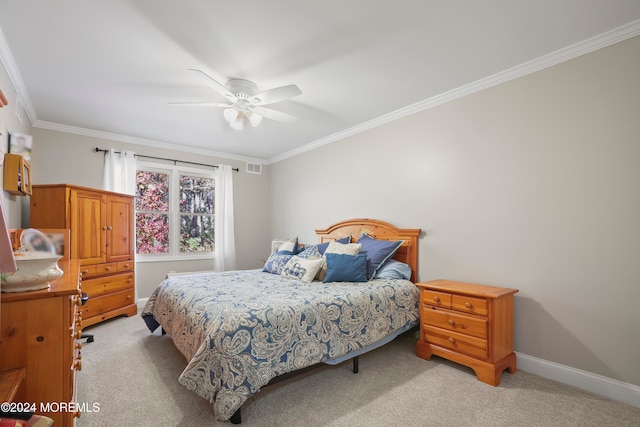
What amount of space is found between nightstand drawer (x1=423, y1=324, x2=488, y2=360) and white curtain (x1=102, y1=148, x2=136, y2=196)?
4.23 m

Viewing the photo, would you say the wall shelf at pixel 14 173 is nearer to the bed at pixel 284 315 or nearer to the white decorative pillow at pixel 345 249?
the bed at pixel 284 315

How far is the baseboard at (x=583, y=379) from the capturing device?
204 cm

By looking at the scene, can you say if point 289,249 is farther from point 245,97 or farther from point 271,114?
point 245,97

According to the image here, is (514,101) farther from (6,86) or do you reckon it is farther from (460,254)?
(6,86)

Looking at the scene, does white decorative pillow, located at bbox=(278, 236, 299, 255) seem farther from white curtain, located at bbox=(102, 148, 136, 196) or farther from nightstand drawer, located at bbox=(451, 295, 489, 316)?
white curtain, located at bbox=(102, 148, 136, 196)

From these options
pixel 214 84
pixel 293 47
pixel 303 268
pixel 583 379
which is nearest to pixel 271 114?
pixel 214 84

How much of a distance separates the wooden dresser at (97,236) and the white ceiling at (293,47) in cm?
100

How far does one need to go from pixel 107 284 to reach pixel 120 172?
157 centimetres

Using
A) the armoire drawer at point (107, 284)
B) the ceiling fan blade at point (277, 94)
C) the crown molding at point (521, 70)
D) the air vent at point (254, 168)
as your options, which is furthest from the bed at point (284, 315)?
the air vent at point (254, 168)

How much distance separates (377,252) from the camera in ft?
11.0

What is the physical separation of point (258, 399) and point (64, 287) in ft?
4.56

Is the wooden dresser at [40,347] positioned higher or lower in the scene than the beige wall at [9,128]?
lower

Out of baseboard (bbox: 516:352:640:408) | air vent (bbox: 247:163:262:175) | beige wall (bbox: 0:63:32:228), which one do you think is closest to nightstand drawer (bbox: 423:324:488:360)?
baseboard (bbox: 516:352:640:408)

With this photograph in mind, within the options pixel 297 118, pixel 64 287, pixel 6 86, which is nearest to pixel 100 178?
pixel 6 86
